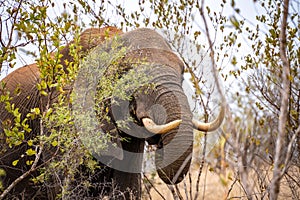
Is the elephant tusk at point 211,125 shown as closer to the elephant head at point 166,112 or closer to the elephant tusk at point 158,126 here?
the elephant head at point 166,112

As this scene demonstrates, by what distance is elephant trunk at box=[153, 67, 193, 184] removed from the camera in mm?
5125

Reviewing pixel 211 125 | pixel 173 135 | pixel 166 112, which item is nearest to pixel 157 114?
pixel 166 112

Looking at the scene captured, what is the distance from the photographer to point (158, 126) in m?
5.26

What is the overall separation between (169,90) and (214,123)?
0.61 meters

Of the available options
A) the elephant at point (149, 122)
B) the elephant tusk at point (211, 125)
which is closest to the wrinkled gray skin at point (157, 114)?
the elephant at point (149, 122)

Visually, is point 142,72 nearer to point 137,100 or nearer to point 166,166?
point 137,100

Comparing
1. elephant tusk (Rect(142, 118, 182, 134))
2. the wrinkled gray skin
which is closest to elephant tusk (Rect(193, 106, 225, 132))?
the wrinkled gray skin

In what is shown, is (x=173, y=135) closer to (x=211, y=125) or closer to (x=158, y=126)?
(x=158, y=126)

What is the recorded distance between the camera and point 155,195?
33.2 feet

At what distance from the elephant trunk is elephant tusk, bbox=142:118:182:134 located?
2.3 inches

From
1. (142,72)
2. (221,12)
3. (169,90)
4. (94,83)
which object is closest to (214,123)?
(169,90)

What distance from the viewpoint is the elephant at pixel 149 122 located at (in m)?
5.18

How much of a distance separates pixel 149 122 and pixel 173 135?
1.02ft

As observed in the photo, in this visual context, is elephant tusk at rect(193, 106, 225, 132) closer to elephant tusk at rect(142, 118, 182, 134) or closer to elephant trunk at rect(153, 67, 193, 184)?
elephant trunk at rect(153, 67, 193, 184)
